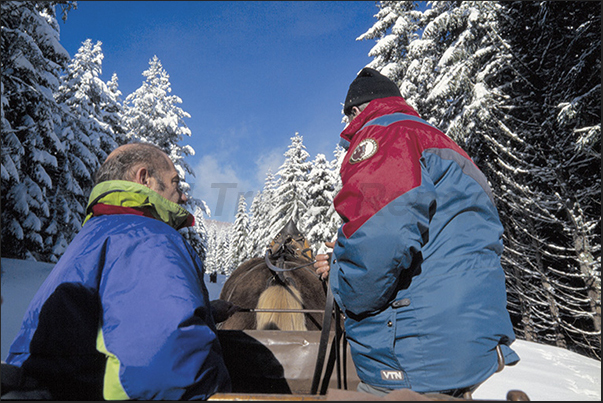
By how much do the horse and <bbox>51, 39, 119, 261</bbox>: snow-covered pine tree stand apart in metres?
14.3

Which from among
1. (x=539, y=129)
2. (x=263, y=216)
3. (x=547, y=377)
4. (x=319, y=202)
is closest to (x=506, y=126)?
(x=539, y=129)

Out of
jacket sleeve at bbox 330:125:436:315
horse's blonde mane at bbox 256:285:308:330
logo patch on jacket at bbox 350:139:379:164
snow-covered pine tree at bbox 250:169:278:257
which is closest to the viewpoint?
jacket sleeve at bbox 330:125:436:315

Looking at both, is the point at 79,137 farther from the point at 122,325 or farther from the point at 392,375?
the point at 392,375

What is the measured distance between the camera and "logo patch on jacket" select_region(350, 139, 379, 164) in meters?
1.65

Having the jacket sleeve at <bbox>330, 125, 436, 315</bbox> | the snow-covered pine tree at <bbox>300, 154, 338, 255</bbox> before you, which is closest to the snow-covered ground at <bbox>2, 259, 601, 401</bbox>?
the jacket sleeve at <bbox>330, 125, 436, 315</bbox>

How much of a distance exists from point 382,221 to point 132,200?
1.22 m

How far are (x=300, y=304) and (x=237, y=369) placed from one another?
3.69 ft

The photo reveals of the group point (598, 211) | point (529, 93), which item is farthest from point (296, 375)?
point (529, 93)

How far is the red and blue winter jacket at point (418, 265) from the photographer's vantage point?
1524 mm

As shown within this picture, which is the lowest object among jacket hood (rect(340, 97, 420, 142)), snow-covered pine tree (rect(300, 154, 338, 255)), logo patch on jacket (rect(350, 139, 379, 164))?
logo patch on jacket (rect(350, 139, 379, 164))

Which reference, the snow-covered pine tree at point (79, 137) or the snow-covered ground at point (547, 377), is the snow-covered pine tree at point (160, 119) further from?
the snow-covered ground at point (547, 377)

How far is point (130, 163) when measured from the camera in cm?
202

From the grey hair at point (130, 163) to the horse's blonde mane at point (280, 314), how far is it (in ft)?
7.13

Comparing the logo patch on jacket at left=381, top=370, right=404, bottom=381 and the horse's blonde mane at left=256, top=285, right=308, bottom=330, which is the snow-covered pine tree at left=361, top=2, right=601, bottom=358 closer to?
the horse's blonde mane at left=256, top=285, right=308, bottom=330
